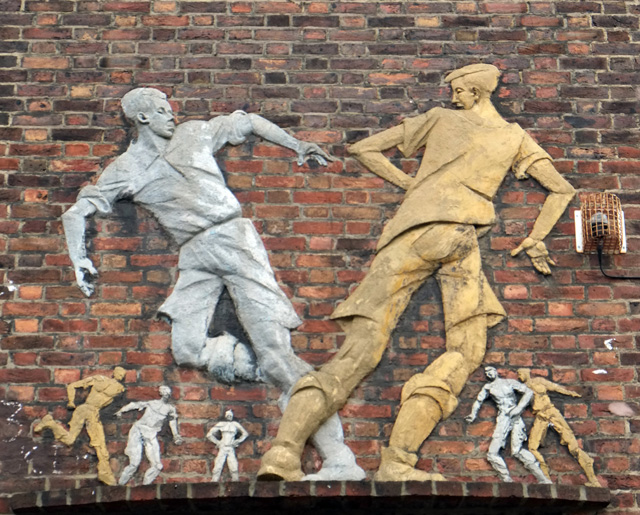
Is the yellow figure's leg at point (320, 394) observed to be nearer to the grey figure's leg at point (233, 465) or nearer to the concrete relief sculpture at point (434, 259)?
the concrete relief sculpture at point (434, 259)

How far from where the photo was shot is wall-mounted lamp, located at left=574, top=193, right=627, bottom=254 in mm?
6773

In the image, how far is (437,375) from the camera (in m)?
6.47

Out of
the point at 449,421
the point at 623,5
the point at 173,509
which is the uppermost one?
the point at 623,5

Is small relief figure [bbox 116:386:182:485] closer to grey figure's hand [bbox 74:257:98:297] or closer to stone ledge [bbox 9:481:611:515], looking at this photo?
stone ledge [bbox 9:481:611:515]

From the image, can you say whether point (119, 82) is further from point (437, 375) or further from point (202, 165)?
point (437, 375)

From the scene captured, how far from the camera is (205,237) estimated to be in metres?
6.77

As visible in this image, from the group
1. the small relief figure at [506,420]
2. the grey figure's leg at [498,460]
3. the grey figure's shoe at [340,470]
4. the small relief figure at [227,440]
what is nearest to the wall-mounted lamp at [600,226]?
the small relief figure at [506,420]

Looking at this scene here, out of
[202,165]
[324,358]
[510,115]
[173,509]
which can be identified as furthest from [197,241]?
[510,115]

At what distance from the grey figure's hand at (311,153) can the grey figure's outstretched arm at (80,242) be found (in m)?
1.10

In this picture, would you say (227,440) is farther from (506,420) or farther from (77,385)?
(506,420)

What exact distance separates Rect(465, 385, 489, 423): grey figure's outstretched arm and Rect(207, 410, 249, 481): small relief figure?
3.52 feet

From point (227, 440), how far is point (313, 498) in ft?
1.75

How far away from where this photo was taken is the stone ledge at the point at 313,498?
6113 mm

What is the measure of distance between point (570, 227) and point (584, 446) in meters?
1.15
